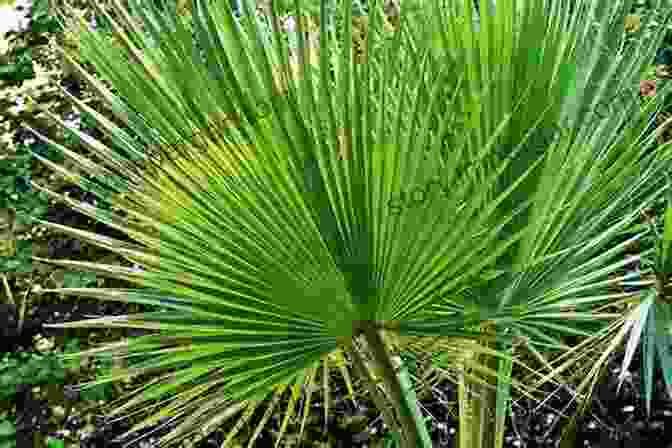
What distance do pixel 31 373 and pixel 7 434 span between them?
0.27m

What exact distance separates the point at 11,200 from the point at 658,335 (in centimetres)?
317

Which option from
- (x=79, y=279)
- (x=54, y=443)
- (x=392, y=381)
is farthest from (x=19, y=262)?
(x=392, y=381)

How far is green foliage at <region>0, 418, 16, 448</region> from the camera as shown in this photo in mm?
3146

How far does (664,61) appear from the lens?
130 inches

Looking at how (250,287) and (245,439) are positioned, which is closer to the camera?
→ (250,287)

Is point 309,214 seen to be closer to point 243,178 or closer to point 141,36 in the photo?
point 243,178

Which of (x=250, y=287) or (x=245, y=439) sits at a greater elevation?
(x=250, y=287)

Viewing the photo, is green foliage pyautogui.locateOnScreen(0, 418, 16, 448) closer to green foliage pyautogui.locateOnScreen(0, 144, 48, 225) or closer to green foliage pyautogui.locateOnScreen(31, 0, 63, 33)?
green foliage pyautogui.locateOnScreen(0, 144, 48, 225)

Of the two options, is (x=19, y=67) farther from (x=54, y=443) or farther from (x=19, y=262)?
(x=54, y=443)

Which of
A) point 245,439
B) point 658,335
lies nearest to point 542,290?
point 658,335

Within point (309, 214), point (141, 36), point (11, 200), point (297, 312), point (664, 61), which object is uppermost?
point (664, 61)

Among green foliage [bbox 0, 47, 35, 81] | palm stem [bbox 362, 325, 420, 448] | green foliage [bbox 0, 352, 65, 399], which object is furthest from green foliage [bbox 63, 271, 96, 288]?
palm stem [bbox 362, 325, 420, 448]

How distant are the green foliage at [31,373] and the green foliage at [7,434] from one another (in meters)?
0.16

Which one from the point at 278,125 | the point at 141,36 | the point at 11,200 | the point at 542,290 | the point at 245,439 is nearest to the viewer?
the point at 278,125
